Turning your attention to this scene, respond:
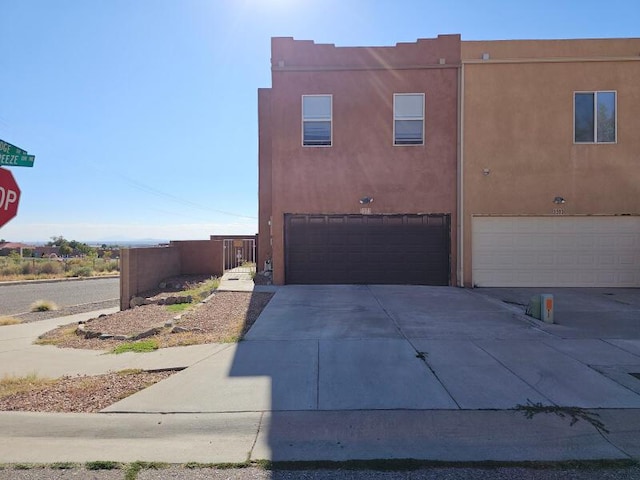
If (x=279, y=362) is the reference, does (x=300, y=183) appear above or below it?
above

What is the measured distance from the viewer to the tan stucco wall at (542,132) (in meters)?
14.3

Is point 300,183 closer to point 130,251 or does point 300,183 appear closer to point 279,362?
point 130,251

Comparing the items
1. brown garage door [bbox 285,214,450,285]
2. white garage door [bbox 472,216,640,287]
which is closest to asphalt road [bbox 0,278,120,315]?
brown garage door [bbox 285,214,450,285]

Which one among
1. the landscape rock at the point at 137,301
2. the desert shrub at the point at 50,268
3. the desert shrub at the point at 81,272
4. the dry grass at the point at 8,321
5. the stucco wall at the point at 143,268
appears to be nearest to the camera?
the dry grass at the point at 8,321

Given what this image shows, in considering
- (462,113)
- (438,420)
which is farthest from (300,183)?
(438,420)

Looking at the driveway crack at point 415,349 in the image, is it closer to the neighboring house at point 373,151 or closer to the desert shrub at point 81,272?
the neighboring house at point 373,151

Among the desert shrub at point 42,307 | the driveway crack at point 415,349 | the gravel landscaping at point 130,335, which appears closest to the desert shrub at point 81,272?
the desert shrub at point 42,307

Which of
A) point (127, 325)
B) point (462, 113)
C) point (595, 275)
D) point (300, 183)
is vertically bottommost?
point (127, 325)

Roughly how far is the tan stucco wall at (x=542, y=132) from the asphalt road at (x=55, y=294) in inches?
658

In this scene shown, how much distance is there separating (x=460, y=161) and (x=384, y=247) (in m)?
3.70

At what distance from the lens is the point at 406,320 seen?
948cm

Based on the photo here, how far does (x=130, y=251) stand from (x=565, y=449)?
51.2ft

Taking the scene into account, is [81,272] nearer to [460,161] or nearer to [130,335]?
[130,335]

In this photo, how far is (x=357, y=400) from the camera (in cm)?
526
